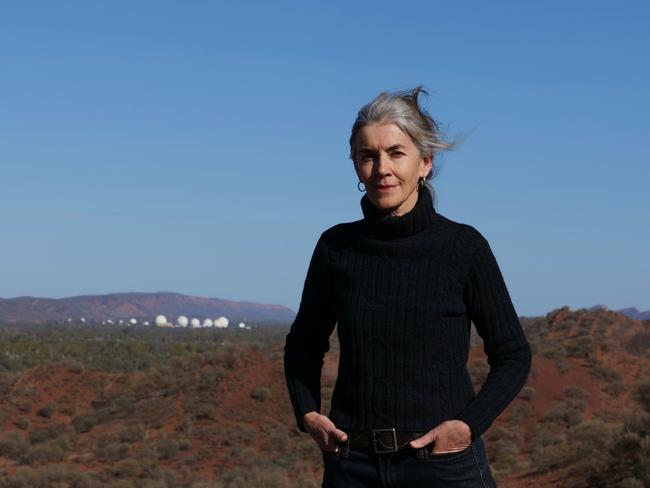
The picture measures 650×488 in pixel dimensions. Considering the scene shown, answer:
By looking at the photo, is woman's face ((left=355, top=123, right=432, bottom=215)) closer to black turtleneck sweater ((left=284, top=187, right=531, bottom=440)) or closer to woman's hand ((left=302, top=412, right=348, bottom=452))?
black turtleneck sweater ((left=284, top=187, right=531, bottom=440))

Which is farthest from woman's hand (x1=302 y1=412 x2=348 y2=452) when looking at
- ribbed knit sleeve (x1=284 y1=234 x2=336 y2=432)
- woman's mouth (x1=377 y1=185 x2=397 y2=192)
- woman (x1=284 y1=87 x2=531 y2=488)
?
woman's mouth (x1=377 y1=185 x2=397 y2=192)

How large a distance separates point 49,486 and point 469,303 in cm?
1722

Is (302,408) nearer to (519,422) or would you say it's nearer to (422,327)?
(422,327)

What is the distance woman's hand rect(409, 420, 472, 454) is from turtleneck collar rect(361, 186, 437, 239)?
54 cm

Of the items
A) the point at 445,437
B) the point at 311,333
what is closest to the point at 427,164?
the point at 311,333

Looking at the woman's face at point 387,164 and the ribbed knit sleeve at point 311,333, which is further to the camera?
the ribbed knit sleeve at point 311,333

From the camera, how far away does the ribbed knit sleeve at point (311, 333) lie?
295 cm

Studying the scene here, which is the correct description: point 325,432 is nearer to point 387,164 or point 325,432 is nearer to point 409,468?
point 409,468

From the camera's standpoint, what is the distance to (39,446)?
23.8m

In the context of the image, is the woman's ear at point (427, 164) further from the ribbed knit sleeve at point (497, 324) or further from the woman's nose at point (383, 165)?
the ribbed knit sleeve at point (497, 324)

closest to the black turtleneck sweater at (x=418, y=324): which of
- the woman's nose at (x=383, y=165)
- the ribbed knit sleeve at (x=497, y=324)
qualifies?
the ribbed knit sleeve at (x=497, y=324)

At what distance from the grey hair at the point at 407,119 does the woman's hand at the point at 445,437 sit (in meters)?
0.75

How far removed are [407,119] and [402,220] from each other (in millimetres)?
276

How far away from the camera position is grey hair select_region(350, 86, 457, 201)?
110 inches
